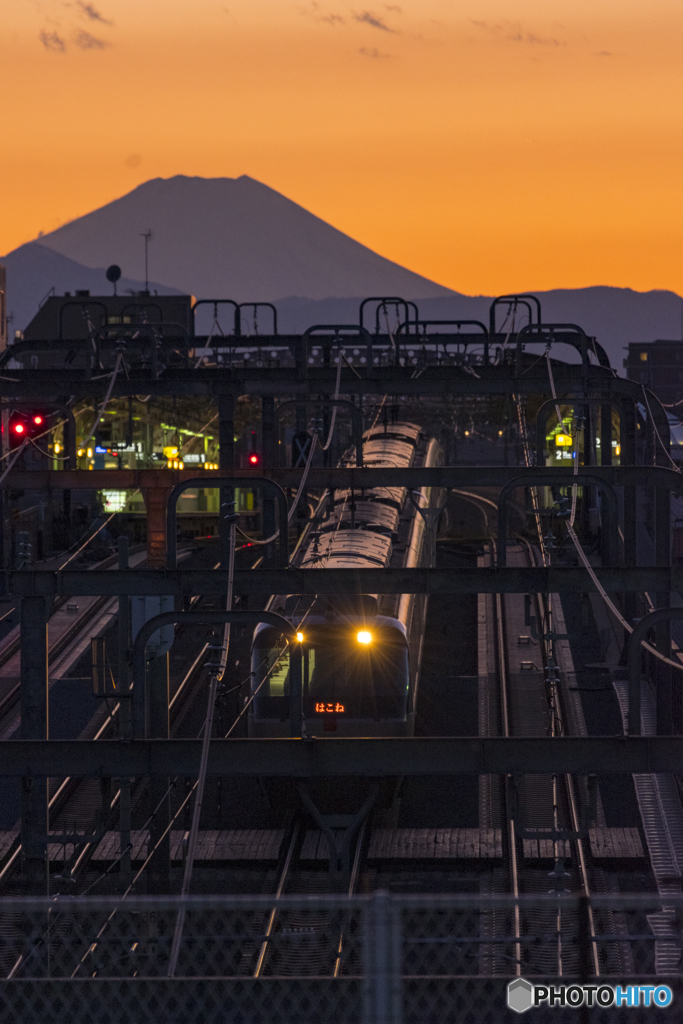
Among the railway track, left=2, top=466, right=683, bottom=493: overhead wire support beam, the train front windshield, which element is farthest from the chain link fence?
left=2, top=466, right=683, bottom=493: overhead wire support beam

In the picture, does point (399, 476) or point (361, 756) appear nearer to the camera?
point (361, 756)

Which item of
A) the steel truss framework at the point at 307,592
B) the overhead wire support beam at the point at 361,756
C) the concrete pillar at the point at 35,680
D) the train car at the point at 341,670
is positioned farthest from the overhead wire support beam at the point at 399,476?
the overhead wire support beam at the point at 361,756

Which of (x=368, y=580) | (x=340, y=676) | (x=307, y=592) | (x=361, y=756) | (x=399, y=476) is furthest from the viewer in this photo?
(x=340, y=676)

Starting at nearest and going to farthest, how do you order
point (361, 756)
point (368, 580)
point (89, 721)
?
point (361, 756) < point (368, 580) < point (89, 721)

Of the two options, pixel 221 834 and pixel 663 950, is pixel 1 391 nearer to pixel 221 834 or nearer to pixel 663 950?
pixel 221 834

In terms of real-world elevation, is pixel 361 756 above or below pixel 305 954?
above

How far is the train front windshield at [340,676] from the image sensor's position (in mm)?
15078

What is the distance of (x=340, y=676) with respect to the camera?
15.1 meters

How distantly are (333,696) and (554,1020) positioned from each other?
227 inches

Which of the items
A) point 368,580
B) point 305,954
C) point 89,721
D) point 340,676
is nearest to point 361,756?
point 368,580

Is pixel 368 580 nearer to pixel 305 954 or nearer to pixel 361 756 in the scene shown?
pixel 361 756

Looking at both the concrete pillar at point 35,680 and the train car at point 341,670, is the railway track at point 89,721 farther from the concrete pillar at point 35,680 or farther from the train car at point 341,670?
the train car at point 341,670

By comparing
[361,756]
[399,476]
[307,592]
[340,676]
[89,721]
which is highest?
[399,476]

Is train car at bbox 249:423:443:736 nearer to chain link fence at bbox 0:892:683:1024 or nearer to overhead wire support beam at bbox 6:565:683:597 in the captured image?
chain link fence at bbox 0:892:683:1024
